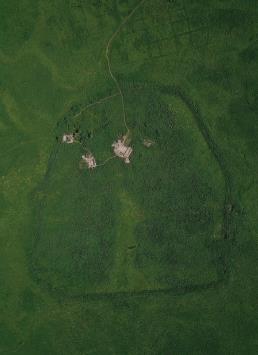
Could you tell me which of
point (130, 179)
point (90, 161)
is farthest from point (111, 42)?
point (130, 179)

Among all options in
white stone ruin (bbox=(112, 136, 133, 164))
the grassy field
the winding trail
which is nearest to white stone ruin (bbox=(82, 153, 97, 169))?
the grassy field

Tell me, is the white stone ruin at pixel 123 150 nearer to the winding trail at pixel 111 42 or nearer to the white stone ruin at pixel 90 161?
the winding trail at pixel 111 42

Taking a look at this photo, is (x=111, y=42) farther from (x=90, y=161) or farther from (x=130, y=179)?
(x=130, y=179)

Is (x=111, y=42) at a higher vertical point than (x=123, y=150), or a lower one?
higher

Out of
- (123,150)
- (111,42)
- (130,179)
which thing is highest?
(111,42)

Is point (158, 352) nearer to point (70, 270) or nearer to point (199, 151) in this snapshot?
point (70, 270)

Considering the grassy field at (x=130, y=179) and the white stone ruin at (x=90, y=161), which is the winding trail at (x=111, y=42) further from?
the white stone ruin at (x=90, y=161)

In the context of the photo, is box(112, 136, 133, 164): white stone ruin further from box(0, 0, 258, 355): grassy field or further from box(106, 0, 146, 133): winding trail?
box(106, 0, 146, 133): winding trail

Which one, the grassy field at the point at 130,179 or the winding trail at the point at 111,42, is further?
the winding trail at the point at 111,42

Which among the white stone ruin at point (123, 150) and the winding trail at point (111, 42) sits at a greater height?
the winding trail at point (111, 42)

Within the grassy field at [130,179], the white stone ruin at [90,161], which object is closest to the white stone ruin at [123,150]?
the grassy field at [130,179]
